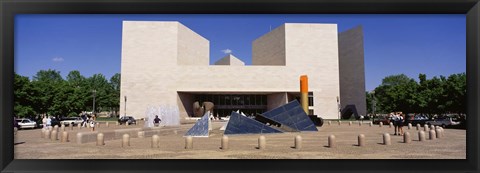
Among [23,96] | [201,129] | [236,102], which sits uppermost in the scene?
[23,96]

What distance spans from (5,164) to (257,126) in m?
14.8

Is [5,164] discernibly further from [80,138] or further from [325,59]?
[325,59]

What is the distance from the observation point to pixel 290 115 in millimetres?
23891

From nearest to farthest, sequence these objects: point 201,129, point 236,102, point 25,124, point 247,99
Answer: point 201,129 → point 25,124 → point 247,99 → point 236,102

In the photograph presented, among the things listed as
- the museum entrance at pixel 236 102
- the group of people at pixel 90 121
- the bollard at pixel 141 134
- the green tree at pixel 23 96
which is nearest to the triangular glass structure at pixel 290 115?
the bollard at pixel 141 134

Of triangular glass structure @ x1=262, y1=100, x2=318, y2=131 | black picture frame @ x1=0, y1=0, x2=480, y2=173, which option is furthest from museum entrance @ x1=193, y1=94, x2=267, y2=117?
black picture frame @ x1=0, y1=0, x2=480, y2=173

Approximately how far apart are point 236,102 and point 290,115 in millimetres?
44809

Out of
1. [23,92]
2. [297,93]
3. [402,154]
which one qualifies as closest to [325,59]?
Result: [297,93]

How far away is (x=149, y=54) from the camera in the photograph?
197 feet

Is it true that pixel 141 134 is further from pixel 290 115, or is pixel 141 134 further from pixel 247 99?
pixel 247 99

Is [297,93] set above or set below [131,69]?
below
